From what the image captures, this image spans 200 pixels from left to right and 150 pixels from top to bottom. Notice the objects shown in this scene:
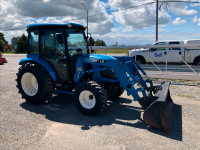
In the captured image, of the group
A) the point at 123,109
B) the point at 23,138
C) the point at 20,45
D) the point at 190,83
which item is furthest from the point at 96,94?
the point at 20,45

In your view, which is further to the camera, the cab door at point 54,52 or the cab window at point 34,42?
the cab window at point 34,42

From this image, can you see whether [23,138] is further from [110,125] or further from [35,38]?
[35,38]

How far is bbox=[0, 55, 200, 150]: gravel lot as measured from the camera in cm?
336

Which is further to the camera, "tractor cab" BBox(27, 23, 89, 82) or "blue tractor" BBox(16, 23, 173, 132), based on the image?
"tractor cab" BBox(27, 23, 89, 82)

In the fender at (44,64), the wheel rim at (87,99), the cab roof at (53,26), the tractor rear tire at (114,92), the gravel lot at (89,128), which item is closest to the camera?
the gravel lot at (89,128)

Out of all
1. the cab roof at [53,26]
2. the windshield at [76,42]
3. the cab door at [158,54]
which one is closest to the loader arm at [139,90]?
the windshield at [76,42]

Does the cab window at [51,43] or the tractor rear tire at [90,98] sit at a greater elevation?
the cab window at [51,43]

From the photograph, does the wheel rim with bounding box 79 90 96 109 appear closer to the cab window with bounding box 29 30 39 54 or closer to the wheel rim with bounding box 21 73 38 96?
the wheel rim with bounding box 21 73 38 96

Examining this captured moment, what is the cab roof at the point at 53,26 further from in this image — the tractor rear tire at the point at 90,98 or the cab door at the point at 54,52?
the tractor rear tire at the point at 90,98

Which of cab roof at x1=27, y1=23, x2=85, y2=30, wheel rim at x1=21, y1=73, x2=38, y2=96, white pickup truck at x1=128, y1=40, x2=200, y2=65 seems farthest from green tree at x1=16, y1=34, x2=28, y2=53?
cab roof at x1=27, y1=23, x2=85, y2=30

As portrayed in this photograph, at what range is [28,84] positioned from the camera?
5914 millimetres

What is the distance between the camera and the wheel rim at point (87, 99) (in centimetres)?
459

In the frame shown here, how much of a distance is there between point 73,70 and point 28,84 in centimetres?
170

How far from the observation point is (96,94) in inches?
171
